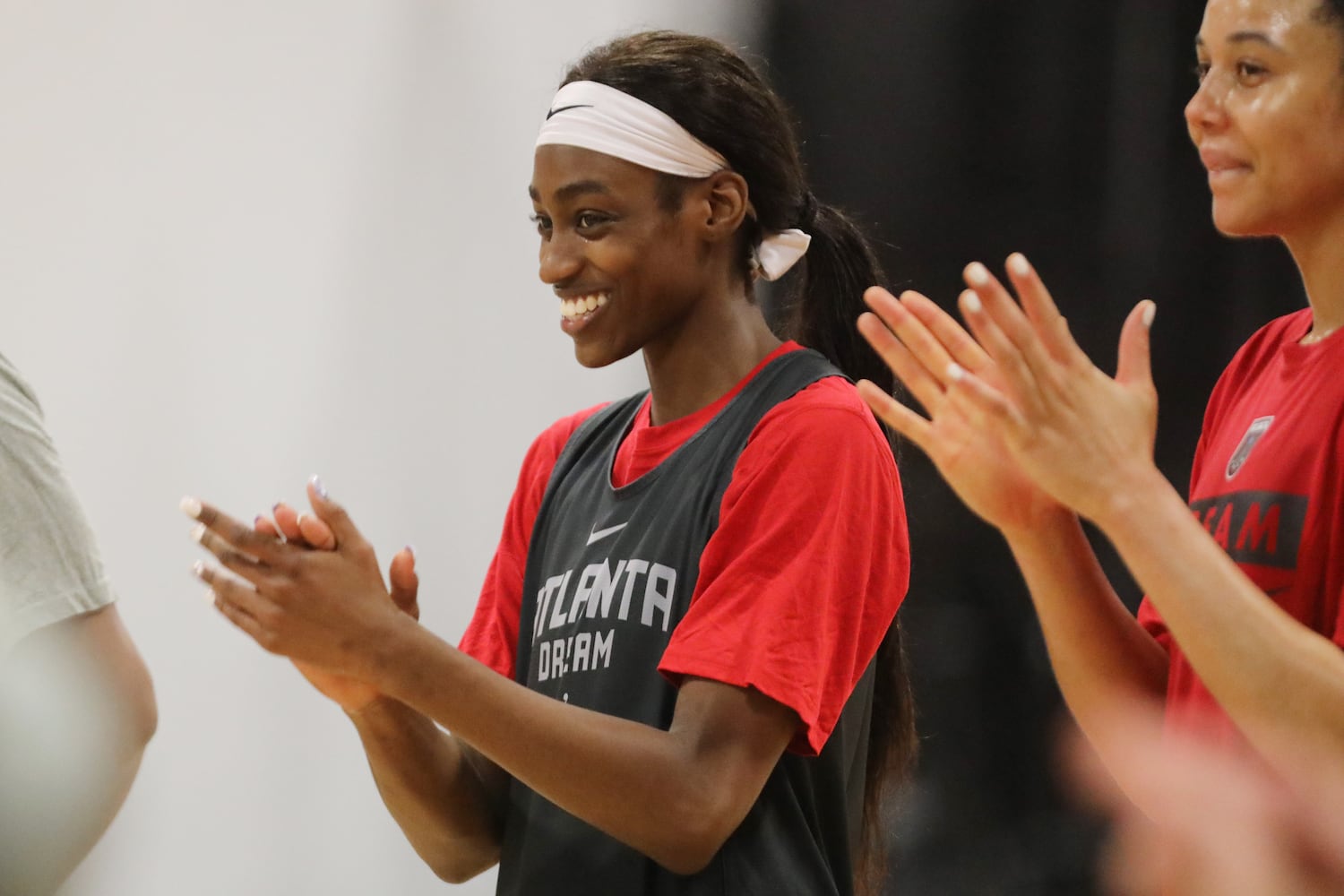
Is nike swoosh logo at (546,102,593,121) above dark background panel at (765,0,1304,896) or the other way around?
above

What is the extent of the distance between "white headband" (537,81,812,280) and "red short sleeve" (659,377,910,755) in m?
0.19

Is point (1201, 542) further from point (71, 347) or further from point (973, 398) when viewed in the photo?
point (71, 347)

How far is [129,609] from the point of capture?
2.35 meters

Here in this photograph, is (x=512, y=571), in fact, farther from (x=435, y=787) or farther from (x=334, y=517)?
(x=334, y=517)

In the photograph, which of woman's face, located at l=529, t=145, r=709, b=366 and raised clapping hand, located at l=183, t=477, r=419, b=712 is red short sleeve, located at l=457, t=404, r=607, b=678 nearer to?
woman's face, located at l=529, t=145, r=709, b=366

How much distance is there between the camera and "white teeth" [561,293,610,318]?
141 centimetres

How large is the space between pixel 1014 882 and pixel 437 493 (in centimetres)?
109

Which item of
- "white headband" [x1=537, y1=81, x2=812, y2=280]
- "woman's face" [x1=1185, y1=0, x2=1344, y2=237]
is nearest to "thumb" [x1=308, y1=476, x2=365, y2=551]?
"white headband" [x1=537, y1=81, x2=812, y2=280]

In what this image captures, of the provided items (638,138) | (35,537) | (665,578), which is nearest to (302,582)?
(35,537)

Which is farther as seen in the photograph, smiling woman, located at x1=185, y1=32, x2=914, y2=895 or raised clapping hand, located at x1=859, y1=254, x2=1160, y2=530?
smiling woman, located at x1=185, y1=32, x2=914, y2=895

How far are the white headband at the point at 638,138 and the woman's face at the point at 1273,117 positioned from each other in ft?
1.49

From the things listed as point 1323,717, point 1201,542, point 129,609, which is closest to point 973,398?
point 1201,542

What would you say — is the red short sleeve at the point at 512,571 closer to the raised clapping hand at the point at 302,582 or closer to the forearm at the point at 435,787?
Answer: the forearm at the point at 435,787

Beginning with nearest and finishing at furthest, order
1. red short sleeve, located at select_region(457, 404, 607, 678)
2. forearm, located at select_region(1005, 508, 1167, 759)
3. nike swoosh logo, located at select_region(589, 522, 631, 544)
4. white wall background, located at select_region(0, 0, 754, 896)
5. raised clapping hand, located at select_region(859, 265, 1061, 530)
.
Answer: raised clapping hand, located at select_region(859, 265, 1061, 530) < forearm, located at select_region(1005, 508, 1167, 759) < nike swoosh logo, located at select_region(589, 522, 631, 544) < red short sleeve, located at select_region(457, 404, 607, 678) < white wall background, located at select_region(0, 0, 754, 896)
